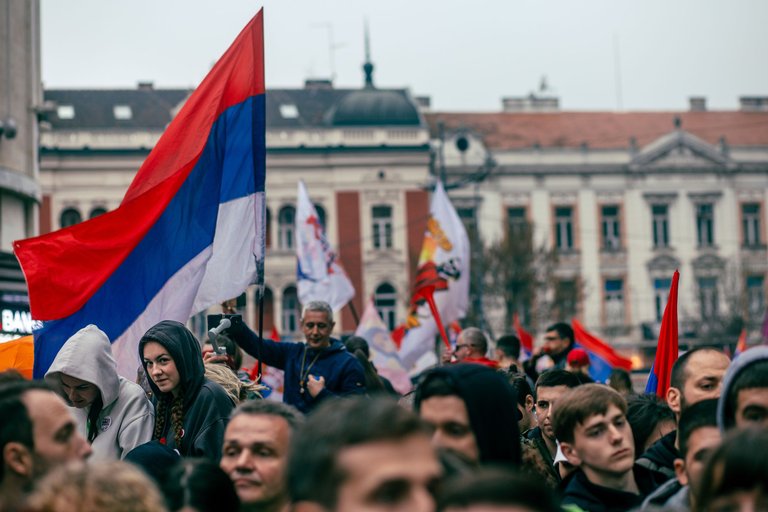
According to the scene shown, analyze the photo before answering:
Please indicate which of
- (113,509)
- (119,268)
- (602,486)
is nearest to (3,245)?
(119,268)

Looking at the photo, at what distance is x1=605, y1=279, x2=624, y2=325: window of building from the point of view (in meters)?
58.8

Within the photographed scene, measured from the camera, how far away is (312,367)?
8.70m

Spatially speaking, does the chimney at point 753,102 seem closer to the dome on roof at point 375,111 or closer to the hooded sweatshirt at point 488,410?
the dome on roof at point 375,111

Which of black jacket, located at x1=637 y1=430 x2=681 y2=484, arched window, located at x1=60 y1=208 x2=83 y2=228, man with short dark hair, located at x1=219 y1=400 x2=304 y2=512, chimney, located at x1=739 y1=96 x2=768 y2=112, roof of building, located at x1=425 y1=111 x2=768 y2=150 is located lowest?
black jacket, located at x1=637 y1=430 x2=681 y2=484

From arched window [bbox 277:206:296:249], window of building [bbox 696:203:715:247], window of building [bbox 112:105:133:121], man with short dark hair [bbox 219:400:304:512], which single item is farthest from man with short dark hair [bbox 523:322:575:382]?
window of building [bbox 696:203:715:247]

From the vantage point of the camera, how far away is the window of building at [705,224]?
195ft

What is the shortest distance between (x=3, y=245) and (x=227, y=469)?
58.6 feet

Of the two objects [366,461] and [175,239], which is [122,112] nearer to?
[175,239]

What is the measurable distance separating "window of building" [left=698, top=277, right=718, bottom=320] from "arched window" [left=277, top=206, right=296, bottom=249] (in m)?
17.3

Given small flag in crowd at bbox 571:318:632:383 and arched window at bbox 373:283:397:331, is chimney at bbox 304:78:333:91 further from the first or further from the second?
small flag in crowd at bbox 571:318:632:383

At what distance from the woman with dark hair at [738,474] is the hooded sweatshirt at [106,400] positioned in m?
3.75

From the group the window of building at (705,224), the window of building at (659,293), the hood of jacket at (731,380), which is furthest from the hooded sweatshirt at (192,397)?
the window of building at (705,224)

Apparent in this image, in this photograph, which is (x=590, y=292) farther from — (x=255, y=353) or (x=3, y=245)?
(x=255, y=353)

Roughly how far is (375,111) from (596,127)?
11.0 m
